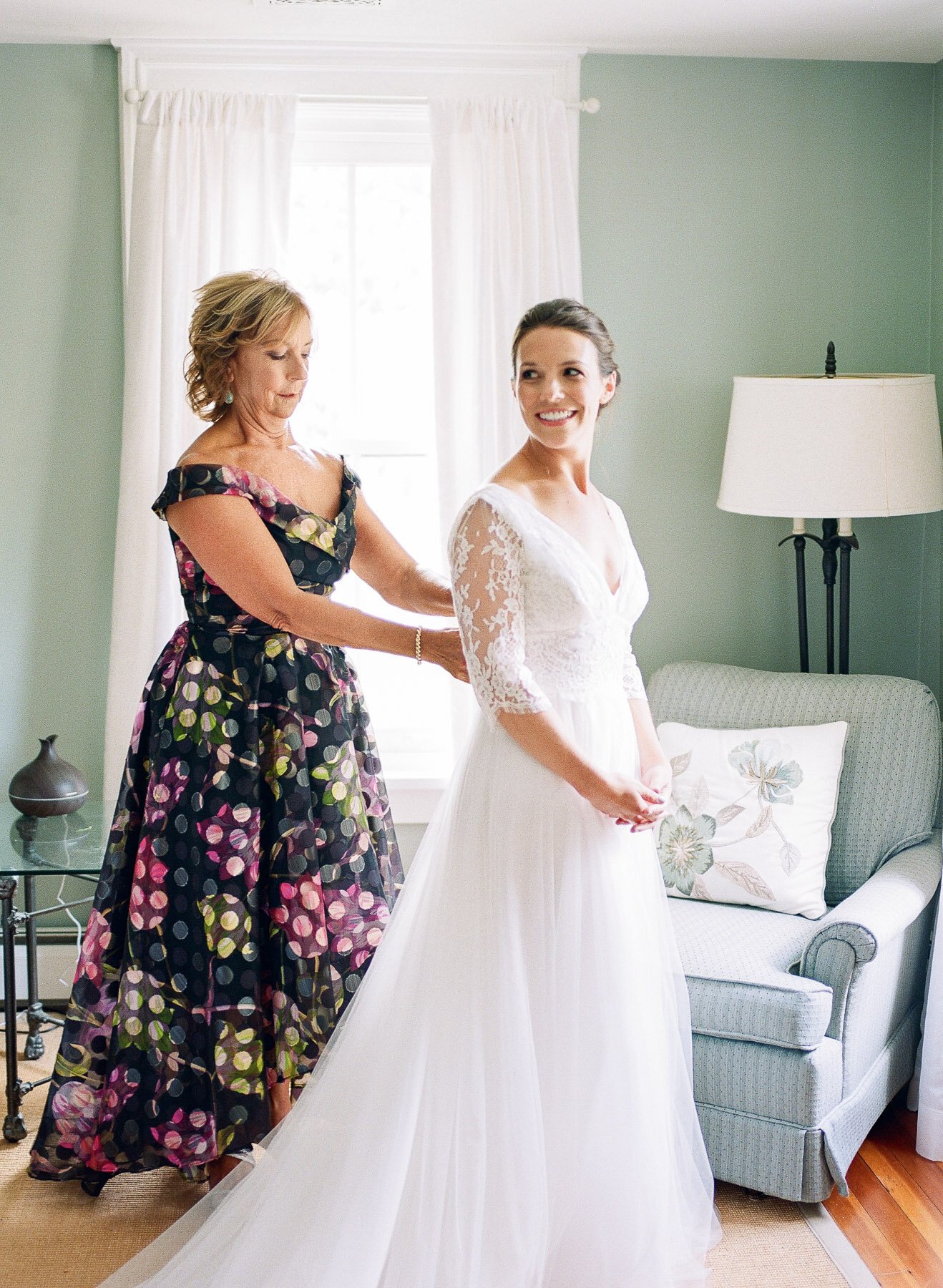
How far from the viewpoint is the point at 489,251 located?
327cm

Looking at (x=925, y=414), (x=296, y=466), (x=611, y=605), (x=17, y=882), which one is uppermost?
(x=925, y=414)

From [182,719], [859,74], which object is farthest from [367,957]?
[859,74]

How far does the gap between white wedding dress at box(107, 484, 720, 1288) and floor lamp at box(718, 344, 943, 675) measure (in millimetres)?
1210

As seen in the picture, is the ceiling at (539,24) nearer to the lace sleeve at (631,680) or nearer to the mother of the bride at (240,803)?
the mother of the bride at (240,803)

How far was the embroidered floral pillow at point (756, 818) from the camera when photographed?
283 cm

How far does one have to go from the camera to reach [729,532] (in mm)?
3527

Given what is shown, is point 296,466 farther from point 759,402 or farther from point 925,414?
point 925,414

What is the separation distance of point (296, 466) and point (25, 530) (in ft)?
4.73

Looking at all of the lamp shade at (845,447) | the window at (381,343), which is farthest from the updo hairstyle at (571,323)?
the window at (381,343)

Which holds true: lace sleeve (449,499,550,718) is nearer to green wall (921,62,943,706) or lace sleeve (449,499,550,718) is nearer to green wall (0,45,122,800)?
green wall (0,45,122,800)

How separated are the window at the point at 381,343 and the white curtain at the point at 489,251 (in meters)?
0.16

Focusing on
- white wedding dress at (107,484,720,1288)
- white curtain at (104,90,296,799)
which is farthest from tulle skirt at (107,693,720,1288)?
white curtain at (104,90,296,799)

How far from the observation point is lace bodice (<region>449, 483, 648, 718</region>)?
6.03ft

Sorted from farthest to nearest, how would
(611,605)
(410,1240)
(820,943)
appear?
(820,943) < (611,605) < (410,1240)
